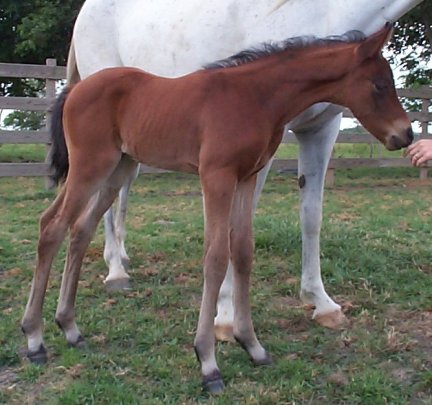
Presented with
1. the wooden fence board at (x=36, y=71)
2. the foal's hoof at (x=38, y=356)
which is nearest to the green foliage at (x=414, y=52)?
the wooden fence board at (x=36, y=71)

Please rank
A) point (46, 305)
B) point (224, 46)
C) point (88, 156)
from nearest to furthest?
point (88, 156) → point (224, 46) → point (46, 305)

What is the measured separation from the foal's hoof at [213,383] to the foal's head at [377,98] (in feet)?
3.92

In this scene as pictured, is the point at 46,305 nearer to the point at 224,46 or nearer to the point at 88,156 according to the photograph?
the point at 88,156

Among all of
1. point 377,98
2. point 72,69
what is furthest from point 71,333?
point 72,69

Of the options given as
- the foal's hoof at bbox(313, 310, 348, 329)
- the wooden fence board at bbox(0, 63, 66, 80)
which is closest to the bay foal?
the foal's hoof at bbox(313, 310, 348, 329)

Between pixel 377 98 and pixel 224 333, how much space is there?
1.35 metres

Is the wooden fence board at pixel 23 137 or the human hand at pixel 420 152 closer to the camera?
the human hand at pixel 420 152

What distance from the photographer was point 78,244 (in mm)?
3348

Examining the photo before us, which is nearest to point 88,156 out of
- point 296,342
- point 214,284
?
point 214,284

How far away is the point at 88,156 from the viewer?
3.04 meters

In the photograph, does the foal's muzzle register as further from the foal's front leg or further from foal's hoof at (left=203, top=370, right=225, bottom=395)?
foal's hoof at (left=203, top=370, right=225, bottom=395)

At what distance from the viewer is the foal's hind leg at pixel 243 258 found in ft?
9.95

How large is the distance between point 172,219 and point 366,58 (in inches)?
172

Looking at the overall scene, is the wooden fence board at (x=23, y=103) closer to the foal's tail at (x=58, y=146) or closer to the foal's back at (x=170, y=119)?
the foal's tail at (x=58, y=146)
